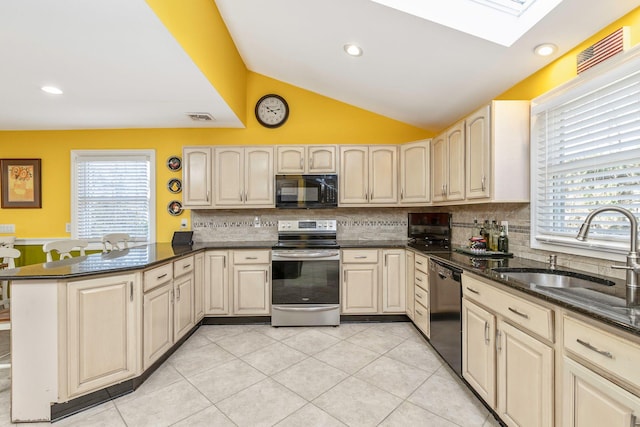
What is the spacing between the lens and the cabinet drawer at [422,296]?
8.85 ft

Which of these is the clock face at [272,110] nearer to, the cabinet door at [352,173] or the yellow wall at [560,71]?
the cabinet door at [352,173]

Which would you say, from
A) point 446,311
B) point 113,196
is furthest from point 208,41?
point 446,311

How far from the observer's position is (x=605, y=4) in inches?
60.2

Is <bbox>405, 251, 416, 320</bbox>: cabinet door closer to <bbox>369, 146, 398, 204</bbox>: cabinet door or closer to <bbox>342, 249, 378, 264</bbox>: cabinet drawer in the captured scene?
<bbox>342, 249, 378, 264</bbox>: cabinet drawer

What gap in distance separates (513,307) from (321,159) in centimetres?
245

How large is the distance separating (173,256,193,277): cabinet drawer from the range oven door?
826 mm

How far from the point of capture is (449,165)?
2.84m

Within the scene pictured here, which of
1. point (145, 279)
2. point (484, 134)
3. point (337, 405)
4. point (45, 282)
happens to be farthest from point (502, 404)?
point (45, 282)

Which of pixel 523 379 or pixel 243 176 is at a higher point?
pixel 243 176

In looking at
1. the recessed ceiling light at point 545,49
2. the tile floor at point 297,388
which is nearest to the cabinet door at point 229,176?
the tile floor at point 297,388

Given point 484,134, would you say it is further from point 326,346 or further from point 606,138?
point 326,346

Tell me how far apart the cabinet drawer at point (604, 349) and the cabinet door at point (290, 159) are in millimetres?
2763

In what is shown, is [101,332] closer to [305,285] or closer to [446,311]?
[305,285]

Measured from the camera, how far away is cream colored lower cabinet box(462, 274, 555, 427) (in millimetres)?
1325
